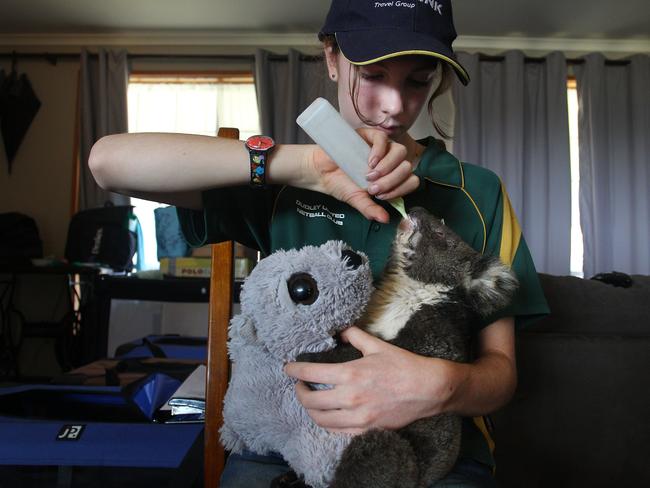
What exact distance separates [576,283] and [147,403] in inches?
40.0

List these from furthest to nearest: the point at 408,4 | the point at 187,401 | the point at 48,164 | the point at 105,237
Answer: the point at 48,164 < the point at 105,237 < the point at 187,401 < the point at 408,4

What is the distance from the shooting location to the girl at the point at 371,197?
1.90 ft

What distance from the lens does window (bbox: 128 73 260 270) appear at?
3805 millimetres

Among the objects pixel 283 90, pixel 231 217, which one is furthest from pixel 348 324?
pixel 283 90

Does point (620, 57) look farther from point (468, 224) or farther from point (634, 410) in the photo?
point (468, 224)

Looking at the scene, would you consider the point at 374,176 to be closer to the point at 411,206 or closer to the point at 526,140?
the point at 411,206

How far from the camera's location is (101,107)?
12.2 feet

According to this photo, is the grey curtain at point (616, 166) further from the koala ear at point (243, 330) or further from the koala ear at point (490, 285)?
the koala ear at point (243, 330)

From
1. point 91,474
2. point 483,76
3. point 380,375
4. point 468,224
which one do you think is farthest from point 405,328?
point 483,76

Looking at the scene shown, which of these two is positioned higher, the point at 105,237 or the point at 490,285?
the point at 105,237

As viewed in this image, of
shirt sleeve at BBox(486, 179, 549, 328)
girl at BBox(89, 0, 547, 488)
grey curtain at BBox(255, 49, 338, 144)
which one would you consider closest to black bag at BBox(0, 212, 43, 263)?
grey curtain at BBox(255, 49, 338, 144)

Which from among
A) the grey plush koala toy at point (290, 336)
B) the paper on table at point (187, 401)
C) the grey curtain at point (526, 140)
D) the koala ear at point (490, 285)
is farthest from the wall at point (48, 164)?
the koala ear at point (490, 285)

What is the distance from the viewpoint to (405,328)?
1.98 ft

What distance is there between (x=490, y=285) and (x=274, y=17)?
3.42 metres
